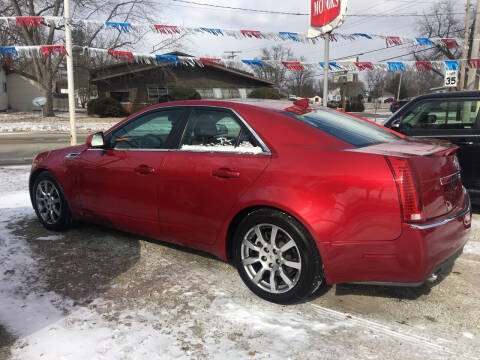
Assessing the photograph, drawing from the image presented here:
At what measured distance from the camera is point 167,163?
366cm

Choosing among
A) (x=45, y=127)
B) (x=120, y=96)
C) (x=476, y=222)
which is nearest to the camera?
(x=476, y=222)

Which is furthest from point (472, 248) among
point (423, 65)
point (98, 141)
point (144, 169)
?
point (423, 65)

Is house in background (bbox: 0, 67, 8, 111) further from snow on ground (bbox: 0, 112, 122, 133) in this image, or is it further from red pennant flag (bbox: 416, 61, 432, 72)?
red pennant flag (bbox: 416, 61, 432, 72)

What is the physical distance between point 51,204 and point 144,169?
1.71 metres

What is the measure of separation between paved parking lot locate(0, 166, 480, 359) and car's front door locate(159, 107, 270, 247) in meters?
0.47

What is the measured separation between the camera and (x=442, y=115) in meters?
5.61

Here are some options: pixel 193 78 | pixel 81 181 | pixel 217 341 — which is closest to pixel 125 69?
pixel 193 78

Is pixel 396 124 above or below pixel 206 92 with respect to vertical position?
below

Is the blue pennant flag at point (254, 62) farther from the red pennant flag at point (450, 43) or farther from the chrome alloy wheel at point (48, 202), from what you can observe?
the chrome alloy wheel at point (48, 202)

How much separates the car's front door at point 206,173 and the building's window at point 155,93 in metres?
29.8

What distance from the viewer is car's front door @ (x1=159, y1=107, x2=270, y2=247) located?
10.5 ft

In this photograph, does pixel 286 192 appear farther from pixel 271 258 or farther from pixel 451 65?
pixel 451 65

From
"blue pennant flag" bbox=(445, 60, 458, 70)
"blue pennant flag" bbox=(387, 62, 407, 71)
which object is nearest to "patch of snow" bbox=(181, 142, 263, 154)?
"blue pennant flag" bbox=(387, 62, 407, 71)

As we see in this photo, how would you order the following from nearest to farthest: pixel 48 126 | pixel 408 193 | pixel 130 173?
1. pixel 408 193
2. pixel 130 173
3. pixel 48 126
